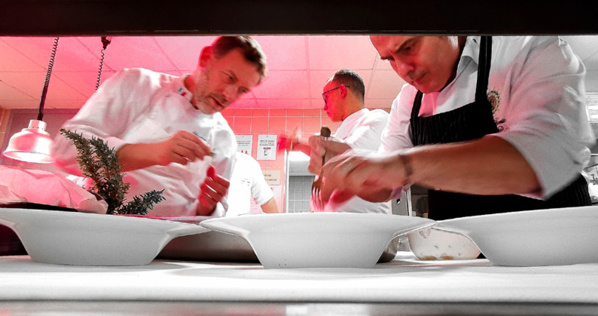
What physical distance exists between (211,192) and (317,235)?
4.29 ft

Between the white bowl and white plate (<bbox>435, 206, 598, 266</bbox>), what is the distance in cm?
14

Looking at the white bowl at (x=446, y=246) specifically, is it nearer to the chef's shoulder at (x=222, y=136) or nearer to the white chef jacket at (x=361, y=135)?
the white chef jacket at (x=361, y=135)

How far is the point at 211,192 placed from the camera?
1.60m

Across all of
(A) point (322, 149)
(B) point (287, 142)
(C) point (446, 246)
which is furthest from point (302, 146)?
(C) point (446, 246)

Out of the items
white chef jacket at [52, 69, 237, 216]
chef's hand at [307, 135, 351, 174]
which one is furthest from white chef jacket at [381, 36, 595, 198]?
white chef jacket at [52, 69, 237, 216]

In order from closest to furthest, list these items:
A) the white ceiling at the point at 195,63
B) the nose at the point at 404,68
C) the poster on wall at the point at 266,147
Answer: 1. the nose at the point at 404,68
2. the white ceiling at the point at 195,63
3. the poster on wall at the point at 266,147

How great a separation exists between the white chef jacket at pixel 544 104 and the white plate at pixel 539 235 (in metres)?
0.82

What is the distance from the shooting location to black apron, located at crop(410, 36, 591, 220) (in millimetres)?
1129

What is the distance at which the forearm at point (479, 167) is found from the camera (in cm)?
113

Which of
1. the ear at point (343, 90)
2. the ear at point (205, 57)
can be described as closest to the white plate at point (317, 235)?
the ear at point (205, 57)

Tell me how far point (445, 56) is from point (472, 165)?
42 cm

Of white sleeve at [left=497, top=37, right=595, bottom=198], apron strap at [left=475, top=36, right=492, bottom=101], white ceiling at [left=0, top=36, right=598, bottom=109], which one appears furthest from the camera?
white ceiling at [left=0, top=36, right=598, bottom=109]

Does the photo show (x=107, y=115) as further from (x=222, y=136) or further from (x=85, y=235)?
(x=85, y=235)

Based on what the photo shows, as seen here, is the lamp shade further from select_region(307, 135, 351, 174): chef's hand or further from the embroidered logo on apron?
the embroidered logo on apron
